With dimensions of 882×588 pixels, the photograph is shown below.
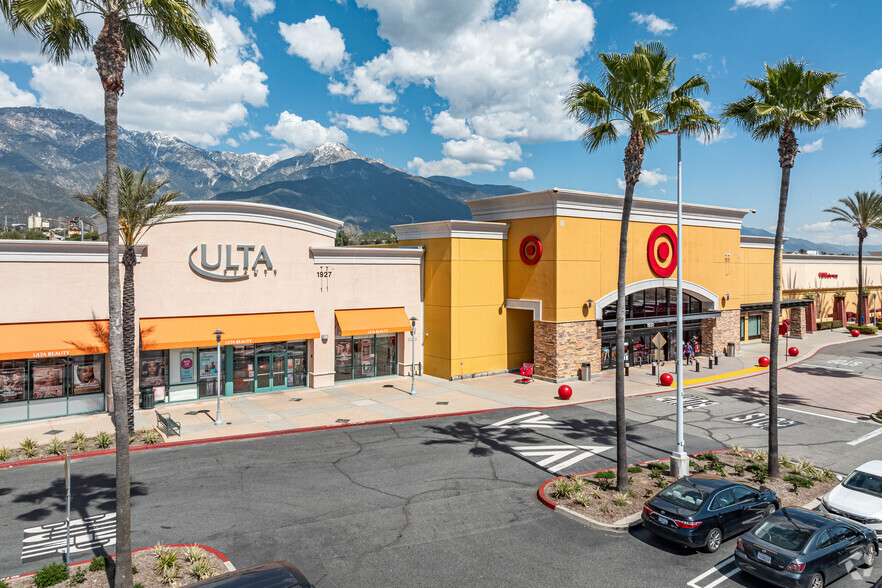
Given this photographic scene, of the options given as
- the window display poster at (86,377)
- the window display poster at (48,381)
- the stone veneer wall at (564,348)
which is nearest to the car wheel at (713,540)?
the stone veneer wall at (564,348)

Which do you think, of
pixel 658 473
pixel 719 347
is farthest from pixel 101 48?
pixel 719 347

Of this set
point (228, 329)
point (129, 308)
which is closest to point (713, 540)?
point (129, 308)

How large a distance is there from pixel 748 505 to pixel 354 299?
22.6m

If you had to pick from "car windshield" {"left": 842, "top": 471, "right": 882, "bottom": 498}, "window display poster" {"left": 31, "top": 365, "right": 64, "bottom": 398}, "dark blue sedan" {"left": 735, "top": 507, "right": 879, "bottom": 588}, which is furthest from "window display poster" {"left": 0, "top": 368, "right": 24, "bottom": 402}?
"car windshield" {"left": 842, "top": 471, "right": 882, "bottom": 498}

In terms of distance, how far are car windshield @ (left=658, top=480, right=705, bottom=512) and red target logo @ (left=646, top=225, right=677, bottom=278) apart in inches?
963

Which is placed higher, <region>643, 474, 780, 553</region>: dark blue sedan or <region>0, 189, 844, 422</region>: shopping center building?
<region>0, 189, 844, 422</region>: shopping center building

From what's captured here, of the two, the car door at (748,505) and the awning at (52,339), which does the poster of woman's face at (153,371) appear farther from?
the car door at (748,505)

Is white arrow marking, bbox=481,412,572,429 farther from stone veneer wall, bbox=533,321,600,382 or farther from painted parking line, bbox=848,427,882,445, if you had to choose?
painted parking line, bbox=848,427,882,445

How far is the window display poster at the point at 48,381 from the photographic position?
2323 cm

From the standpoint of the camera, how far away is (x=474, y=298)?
108ft

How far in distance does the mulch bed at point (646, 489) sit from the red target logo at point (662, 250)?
1947 cm

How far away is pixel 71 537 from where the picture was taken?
1289 cm

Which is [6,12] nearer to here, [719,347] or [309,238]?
[309,238]

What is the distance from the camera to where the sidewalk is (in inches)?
876
